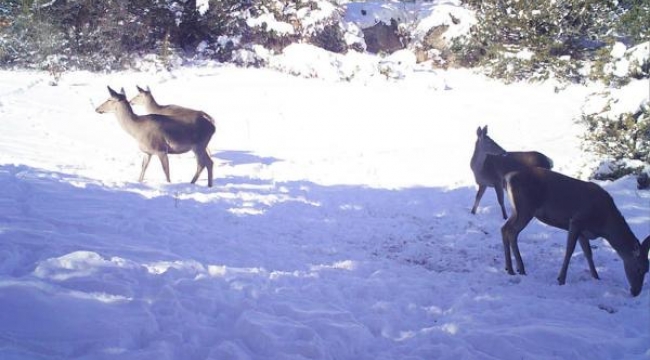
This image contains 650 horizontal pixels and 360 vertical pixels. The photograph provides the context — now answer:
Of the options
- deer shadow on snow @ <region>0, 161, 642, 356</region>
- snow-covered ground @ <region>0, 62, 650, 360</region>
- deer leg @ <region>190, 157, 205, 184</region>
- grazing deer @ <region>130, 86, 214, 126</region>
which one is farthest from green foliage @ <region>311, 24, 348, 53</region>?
deer leg @ <region>190, 157, 205, 184</region>

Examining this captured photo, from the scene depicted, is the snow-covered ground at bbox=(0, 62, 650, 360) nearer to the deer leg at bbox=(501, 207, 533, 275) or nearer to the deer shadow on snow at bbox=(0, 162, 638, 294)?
the deer shadow on snow at bbox=(0, 162, 638, 294)

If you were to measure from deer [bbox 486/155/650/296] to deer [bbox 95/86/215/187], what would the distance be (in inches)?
228

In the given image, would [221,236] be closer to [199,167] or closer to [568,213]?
[199,167]

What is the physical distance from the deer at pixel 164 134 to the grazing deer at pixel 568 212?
5.80 metres

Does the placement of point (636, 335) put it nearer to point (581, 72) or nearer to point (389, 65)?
point (581, 72)

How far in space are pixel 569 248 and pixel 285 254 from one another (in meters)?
3.74

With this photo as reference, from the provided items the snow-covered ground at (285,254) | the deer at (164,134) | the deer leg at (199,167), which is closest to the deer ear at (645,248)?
the snow-covered ground at (285,254)

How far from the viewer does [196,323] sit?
4367 millimetres

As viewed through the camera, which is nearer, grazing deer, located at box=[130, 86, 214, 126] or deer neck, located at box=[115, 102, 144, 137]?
deer neck, located at box=[115, 102, 144, 137]

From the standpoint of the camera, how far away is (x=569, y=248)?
7.02m

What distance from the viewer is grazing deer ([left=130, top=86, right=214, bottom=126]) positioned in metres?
10.7

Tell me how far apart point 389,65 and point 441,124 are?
232 inches

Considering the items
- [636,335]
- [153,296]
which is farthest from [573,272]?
[153,296]

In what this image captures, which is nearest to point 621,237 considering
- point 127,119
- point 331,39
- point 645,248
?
point 645,248
